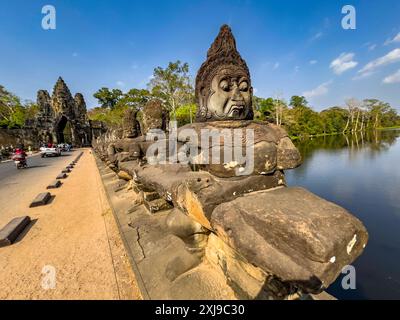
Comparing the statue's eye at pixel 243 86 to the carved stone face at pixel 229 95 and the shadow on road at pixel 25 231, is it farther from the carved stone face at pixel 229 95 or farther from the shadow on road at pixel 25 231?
the shadow on road at pixel 25 231

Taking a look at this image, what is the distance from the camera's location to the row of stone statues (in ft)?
3.35

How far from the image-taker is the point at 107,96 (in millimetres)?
45469

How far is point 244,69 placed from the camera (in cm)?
181

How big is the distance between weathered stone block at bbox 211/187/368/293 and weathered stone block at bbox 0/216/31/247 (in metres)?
3.28

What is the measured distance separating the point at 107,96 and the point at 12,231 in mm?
49181

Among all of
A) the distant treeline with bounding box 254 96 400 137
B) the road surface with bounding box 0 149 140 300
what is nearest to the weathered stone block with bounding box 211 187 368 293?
the road surface with bounding box 0 149 140 300

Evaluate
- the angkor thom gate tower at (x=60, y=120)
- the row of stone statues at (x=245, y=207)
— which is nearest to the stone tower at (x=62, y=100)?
the angkor thom gate tower at (x=60, y=120)

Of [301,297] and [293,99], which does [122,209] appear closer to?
[301,297]

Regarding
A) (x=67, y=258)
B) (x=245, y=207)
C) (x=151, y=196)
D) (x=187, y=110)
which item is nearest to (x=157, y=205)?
(x=151, y=196)

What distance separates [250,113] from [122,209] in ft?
8.85

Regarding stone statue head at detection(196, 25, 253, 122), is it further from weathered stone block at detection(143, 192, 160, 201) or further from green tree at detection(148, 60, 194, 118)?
green tree at detection(148, 60, 194, 118)

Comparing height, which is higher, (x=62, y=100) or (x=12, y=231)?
(x=62, y=100)

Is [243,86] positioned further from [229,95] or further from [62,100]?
[62,100]
